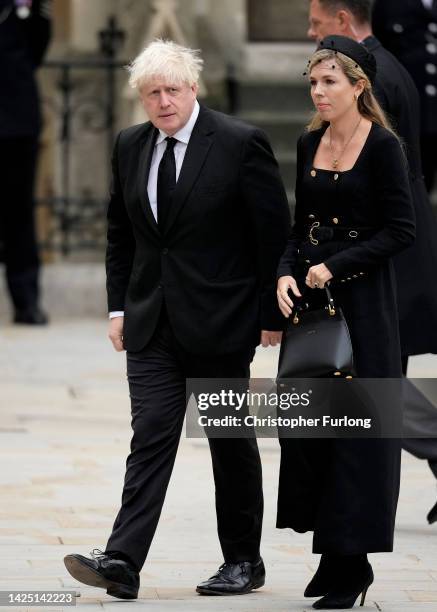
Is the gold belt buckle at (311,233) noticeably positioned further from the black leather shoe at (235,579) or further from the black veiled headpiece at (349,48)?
the black leather shoe at (235,579)

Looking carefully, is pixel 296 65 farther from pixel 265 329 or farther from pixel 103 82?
pixel 265 329

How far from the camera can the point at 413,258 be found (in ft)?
21.1

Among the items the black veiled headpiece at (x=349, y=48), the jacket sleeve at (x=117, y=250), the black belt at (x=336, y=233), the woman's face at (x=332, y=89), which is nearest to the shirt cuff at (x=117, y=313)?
the jacket sleeve at (x=117, y=250)

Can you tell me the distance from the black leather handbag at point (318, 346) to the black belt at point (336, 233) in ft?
0.58

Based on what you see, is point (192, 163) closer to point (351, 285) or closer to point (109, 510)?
point (351, 285)

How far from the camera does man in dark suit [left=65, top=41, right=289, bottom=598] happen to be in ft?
18.1

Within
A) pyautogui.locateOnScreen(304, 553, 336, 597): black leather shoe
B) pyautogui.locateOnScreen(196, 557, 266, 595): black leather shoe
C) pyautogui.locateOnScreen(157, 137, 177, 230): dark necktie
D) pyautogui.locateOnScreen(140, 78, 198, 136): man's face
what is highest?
pyautogui.locateOnScreen(140, 78, 198, 136): man's face

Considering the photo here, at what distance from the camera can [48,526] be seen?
6488 millimetres

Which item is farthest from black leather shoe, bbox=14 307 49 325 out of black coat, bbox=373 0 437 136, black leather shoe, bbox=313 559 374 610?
black leather shoe, bbox=313 559 374 610

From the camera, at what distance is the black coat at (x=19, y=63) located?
11.0m

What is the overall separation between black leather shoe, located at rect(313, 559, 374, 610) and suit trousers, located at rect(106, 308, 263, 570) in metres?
0.40

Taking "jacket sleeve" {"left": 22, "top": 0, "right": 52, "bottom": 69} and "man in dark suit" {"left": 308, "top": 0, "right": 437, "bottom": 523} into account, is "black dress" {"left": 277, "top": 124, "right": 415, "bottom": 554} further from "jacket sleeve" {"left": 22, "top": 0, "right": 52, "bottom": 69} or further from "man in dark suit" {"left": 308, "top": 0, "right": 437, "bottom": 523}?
"jacket sleeve" {"left": 22, "top": 0, "right": 52, "bottom": 69}

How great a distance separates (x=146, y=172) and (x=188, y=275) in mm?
343

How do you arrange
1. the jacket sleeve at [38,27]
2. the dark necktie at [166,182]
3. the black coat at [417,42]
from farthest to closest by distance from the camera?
the jacket sleeve at [38,27] < the black coat at [417,42] < the dark necktie at [166,182]
